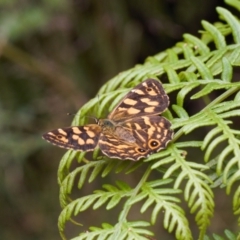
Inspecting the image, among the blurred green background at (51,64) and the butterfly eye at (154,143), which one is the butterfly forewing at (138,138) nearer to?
the butterfly eye at (154,143)

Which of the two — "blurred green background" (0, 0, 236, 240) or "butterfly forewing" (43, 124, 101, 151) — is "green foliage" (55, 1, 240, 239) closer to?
"butterfly forewing" (43, 124, 101, 151)

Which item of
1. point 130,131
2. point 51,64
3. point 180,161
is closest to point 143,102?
point 130,131

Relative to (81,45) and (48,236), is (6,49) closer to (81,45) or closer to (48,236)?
(81,45)

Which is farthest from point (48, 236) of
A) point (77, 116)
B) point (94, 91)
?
point (77, 116)

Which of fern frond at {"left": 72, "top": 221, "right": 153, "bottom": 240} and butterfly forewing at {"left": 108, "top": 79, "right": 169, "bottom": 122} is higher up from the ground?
butterfly forewing at {"left": 108, "top": 79, "right": 169, "bottom": 122}

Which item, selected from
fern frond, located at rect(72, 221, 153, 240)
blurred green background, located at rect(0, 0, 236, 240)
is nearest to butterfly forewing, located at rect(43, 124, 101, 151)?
fern frond, located at rect(72, 221, 153, 240)

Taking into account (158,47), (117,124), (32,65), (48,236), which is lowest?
(48,236)

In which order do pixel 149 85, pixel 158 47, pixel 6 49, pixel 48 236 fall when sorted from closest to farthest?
1. pixel 149 85
2. pixel 6 49
3. pixel 158 47
4. pixel 48 236

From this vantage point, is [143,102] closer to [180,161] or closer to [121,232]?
[180,161]
